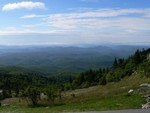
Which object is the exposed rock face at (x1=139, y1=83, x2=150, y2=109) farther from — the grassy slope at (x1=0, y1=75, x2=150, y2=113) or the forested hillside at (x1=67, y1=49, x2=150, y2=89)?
the forested hillside at (x1=67, y1=49, x2=150, y2=89)

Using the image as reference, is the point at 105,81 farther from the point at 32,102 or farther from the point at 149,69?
the point at 32,102

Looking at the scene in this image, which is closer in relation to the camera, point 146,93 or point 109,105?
point 109,105

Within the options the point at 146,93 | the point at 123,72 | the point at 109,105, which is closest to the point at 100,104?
the point at 109,105

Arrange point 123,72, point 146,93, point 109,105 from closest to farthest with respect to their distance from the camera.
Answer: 1. point 109,105
2. point 146,93
3. point 123,72

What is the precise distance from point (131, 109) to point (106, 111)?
8.21ft

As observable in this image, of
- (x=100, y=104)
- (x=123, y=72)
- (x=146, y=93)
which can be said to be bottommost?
(x=123, y=72)

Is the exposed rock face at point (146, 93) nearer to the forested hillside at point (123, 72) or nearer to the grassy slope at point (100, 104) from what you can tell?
the grassy slope at point (100, 104)

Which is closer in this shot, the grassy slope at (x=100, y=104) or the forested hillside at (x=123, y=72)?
the grassy slope at (x=100, y=104)

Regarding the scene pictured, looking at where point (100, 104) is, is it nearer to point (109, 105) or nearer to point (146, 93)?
point (109, 105)

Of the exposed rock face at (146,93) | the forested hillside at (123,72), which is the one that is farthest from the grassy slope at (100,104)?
the forested hillside at (123,72)

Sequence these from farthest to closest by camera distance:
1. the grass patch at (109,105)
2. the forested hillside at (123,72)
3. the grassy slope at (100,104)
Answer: the forested hillside at (123,72)
the grassy slope at (100,104)
the grass patch at (109,105)

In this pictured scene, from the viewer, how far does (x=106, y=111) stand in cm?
3028

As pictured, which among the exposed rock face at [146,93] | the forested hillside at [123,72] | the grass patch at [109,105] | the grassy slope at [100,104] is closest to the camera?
the exposed rock face at [146,93]

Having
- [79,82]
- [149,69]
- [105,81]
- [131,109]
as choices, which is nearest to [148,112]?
[131,109]
